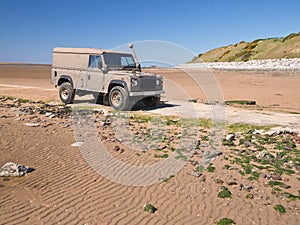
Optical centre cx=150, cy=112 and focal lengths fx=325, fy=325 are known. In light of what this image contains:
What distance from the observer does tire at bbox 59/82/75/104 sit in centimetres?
1409

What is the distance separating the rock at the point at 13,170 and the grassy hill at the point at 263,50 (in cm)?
4335

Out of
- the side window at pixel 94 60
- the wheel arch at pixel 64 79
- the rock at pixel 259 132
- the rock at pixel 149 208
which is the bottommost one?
the rock at pixel 149 208

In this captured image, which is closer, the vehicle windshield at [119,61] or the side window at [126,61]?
the vehicle windshield at [119,61]

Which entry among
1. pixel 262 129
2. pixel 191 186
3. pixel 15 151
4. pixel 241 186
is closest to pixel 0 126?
pixel 15 151

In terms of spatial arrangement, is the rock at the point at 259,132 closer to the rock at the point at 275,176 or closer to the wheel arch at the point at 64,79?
the rock at the point at 275,176

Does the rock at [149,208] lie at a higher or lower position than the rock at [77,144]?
lower

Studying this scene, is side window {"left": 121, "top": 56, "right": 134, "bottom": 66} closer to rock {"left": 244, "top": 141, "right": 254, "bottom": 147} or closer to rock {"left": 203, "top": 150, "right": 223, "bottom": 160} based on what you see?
rock {"left": 244, "top": 141, "right": 254, "bottom": 147}

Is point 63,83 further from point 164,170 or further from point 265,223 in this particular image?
point 265,223

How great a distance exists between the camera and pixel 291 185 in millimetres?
5797

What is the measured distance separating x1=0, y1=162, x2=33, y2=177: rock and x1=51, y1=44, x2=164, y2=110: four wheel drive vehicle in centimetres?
647

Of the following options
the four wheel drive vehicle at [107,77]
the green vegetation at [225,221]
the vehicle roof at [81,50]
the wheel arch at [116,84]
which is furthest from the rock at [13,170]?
the vehicle roof at [81,50]

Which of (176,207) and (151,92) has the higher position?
(151,92)

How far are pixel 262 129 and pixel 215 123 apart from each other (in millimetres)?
1597

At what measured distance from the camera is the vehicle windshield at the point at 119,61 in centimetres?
1291
